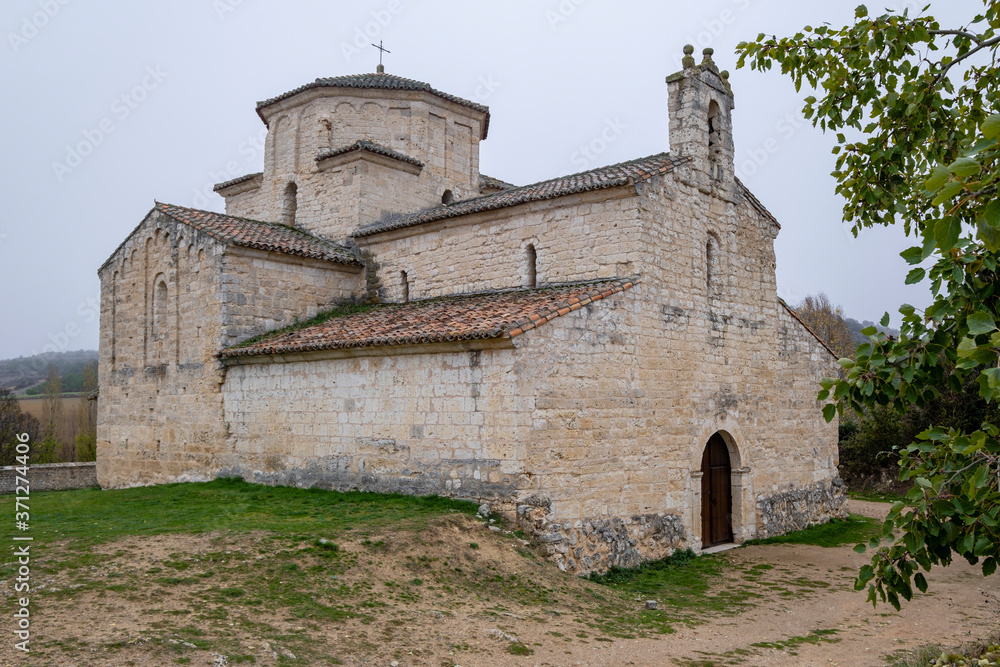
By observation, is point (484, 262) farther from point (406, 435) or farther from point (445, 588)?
point (445, 588)

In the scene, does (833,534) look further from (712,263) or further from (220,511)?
(220,511)

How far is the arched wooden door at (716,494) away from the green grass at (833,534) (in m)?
0.54

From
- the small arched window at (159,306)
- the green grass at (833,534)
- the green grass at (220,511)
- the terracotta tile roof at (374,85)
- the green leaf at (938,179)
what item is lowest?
the green grass at (833,534)

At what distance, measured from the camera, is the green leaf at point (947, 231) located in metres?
2.97

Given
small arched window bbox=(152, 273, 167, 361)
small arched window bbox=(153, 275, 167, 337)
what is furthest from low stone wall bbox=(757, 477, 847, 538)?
small arched window bbox=(153, 275, 167, 337)

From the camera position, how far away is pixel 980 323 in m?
3.33

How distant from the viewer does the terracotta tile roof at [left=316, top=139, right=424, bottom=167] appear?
1705 centimetres

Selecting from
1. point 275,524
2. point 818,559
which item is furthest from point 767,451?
point 275,524

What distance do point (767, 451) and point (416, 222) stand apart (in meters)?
8.32

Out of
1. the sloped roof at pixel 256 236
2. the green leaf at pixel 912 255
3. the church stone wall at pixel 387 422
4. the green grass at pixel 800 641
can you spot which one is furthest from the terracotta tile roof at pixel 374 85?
the green leaf at pixel 912 255

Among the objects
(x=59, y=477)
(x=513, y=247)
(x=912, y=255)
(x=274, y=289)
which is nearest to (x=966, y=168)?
Answer: (x=912, y=255)

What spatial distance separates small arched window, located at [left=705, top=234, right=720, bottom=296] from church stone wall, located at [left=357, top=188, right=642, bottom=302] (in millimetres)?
2328

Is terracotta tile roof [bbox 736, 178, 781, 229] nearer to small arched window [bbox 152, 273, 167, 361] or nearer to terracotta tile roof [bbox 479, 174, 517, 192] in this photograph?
terracotta tile roof [bbox 479, 174, 517, 192]

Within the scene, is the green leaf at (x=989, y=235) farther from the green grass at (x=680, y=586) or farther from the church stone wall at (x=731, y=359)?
the church stone wall at (x=731, y=359)
